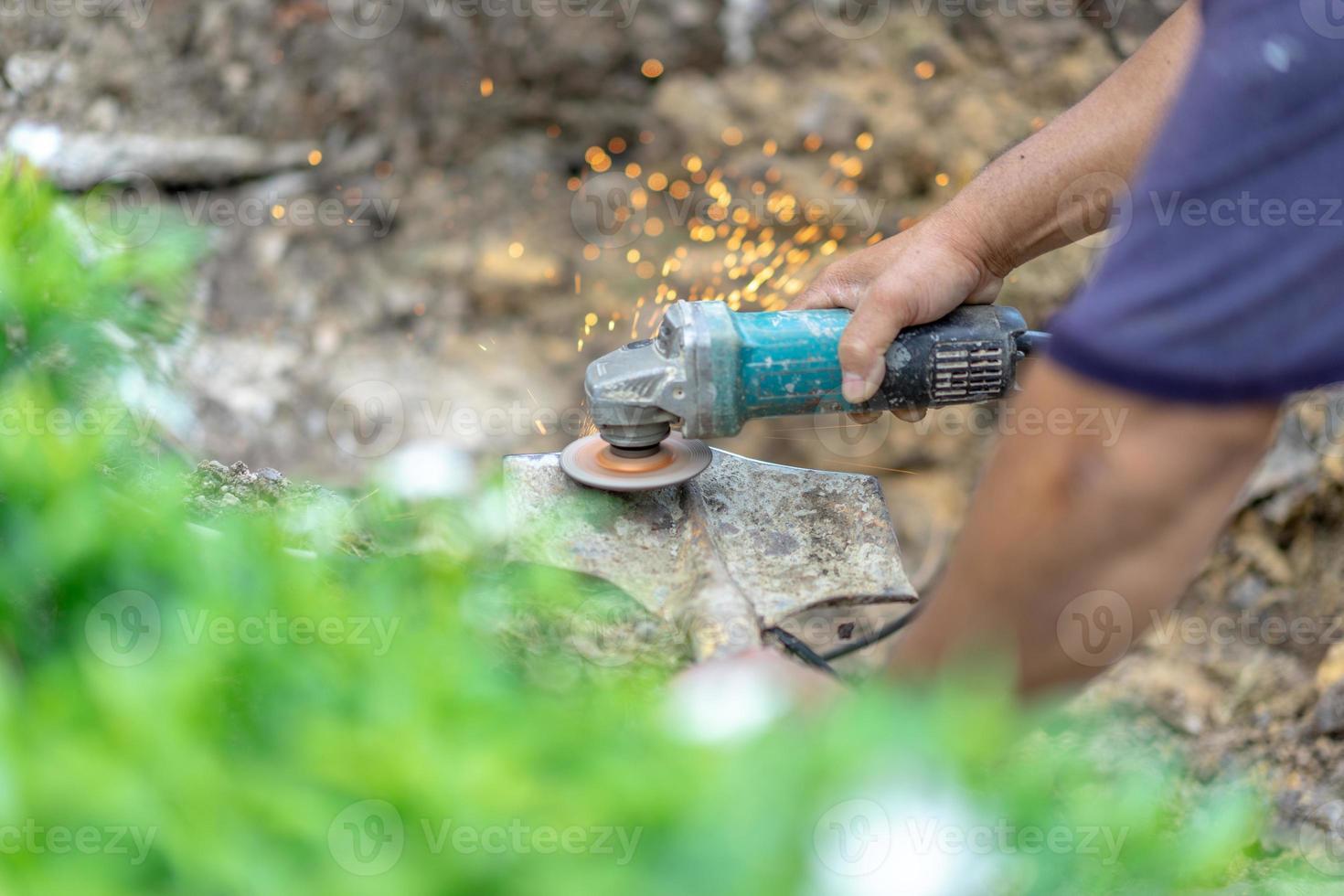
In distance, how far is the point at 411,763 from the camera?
582 millimetres

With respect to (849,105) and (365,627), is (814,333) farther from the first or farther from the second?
(849,105)

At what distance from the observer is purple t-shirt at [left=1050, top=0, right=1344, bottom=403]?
3.50ft

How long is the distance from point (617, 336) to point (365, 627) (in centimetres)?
382

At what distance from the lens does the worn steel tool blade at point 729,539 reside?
6.56 feet

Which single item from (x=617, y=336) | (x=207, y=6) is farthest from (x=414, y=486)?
(x=207, y=6)

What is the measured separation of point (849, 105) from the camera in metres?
4.43

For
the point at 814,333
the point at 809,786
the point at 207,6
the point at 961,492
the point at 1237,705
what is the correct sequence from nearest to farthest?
the point at 809,786 → the point at 814,333 → the point at 1237,705 → the point at 961,492 → the point at 207,6

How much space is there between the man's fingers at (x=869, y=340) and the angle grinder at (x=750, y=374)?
0.03m
